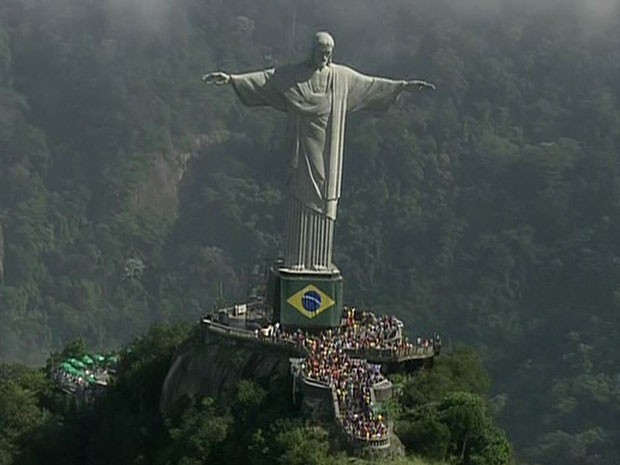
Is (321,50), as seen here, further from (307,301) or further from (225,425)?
Result: (225,425)

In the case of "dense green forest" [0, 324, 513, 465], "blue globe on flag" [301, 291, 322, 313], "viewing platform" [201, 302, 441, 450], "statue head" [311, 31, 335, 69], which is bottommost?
"dense green forest" [0, 324, 513, 465]

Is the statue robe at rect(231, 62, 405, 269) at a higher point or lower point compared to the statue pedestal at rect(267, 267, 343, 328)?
higher

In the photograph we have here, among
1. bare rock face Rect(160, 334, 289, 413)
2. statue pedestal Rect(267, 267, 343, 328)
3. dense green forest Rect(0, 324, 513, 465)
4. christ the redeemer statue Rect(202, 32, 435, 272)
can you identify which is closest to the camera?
dense green forest Rect(0, 324, 513, 465)

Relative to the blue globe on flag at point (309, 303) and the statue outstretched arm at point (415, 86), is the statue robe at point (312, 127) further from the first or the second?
the blue globe on flag at point (309, 303)

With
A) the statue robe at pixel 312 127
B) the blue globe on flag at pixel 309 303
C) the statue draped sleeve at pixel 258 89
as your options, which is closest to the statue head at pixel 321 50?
the statue robe at pixel 312 127

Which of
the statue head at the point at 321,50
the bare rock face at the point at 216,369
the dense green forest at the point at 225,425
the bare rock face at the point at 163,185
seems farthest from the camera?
the bare rock face at the point at 163,185

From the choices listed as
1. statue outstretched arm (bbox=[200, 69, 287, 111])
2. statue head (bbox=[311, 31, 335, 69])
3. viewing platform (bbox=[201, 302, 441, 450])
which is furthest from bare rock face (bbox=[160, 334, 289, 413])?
statue head (bbox=[311, 31, 335, 69])

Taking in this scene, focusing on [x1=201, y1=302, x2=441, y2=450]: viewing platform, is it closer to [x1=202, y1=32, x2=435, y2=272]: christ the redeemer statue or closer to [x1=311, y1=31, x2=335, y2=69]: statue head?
[x1=202, y1=32, x2=435, y2=272]: christ the redeemer statue

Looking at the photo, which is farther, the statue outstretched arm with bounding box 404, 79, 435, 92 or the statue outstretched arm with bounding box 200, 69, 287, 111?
the statue outstretched arm with bounding box 404, 79, 435, 92
